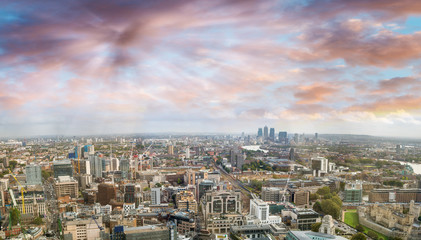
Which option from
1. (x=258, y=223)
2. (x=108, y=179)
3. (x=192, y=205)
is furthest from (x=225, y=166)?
(x=258, y=223)

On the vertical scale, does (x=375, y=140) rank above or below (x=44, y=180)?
above

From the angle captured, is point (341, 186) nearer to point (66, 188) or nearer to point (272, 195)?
point (272, 195)

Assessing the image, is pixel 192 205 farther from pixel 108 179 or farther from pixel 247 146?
pixel 247 146

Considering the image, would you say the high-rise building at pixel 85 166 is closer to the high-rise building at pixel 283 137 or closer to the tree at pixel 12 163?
the tree at pixel 12 163

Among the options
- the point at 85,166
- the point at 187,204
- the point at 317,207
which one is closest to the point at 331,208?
the point at 317,207

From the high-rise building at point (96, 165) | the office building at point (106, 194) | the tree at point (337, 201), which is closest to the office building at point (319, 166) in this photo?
the tree at point (337, 201)

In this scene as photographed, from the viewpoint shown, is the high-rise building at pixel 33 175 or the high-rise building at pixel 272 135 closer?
the high-rise building at pixel 33 175
